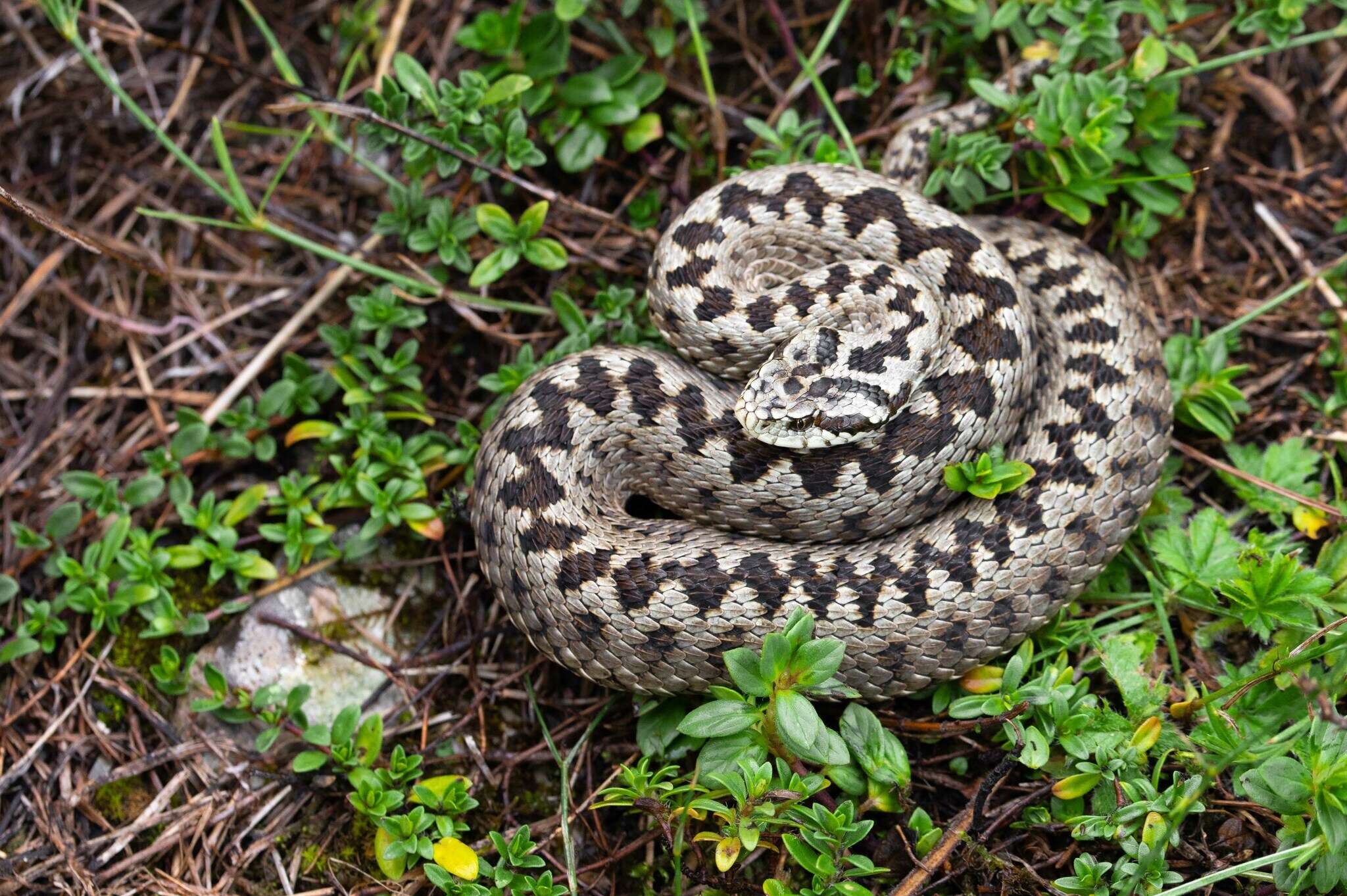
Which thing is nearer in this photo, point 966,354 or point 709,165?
point 966,354

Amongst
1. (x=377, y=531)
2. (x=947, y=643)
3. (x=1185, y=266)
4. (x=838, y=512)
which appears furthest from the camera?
(x=1185, y=266)

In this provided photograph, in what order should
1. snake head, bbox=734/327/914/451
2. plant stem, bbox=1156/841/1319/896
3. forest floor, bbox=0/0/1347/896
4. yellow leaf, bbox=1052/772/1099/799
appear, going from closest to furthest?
plant stem, bbox=1156/841/1319/896, yellow leaf, bbox=1052/772/1099/799, forest floor, bbox=0/0/1347/896, snake head, bbox=734/327/914/451

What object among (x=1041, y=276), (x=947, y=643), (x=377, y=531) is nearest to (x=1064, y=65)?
(x=1041, y=276)

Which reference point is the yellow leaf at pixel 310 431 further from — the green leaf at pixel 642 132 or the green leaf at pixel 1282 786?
the green leaf at pixel 1282 786

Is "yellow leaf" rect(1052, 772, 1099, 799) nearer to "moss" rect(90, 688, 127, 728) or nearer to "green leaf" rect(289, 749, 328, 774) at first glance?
"green leaf" rect(289, 749, 328, 774)

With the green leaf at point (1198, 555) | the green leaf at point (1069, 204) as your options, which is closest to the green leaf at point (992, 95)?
the green leaf at point (1069, 204)

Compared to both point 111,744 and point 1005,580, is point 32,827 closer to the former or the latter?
point 111,744

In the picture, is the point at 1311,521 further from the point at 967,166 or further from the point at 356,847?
the point at 356,847

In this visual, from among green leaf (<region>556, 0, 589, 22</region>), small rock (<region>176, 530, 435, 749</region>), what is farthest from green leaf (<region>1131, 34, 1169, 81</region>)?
small rock (<region>176, 530, 435, 749</region>)
